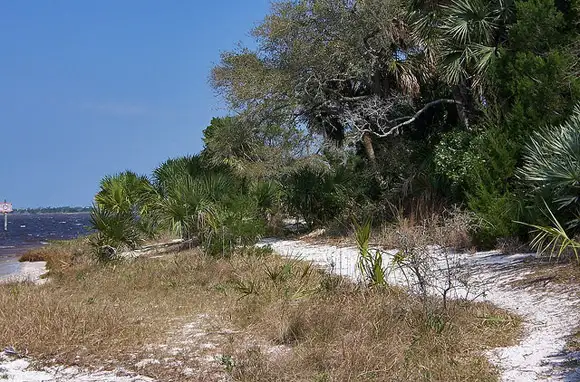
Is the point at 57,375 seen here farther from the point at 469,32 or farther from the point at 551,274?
the point at 469,32

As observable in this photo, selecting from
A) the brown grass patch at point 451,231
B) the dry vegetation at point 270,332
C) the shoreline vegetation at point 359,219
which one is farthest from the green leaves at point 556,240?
the brown grass patch at point 451,231

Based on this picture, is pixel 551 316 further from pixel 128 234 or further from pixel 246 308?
pixel 128 234

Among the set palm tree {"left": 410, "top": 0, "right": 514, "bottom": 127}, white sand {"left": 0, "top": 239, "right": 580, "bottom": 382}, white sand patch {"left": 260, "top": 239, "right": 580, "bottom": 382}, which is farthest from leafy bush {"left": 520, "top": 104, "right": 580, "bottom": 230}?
palm tree {"left": 410, "top": 0, "right": 514, "bottom": 127}

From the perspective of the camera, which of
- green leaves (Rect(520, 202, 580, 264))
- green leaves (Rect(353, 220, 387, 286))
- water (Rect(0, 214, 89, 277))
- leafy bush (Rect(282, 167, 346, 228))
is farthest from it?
water (Rect(0, 214, 89, 277))

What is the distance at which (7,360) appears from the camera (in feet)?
21.3

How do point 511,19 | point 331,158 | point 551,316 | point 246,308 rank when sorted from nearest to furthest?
point 551,316 → point 246,308 → point 511,19 → point 331,158

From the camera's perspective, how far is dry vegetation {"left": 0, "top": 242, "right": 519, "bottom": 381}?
17.8 ft

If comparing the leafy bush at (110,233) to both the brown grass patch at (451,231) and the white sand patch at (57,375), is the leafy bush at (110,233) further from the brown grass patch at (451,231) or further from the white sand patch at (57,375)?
the white sand patch at (57,375)

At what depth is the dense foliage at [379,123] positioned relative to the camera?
489 inches

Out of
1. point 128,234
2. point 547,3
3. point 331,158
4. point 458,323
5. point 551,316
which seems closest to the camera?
point 458,323

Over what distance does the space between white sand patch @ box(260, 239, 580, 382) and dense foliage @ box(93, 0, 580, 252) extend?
1360 mm

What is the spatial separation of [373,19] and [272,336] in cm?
1392

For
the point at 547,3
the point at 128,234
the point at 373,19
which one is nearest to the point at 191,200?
the point at 128,234

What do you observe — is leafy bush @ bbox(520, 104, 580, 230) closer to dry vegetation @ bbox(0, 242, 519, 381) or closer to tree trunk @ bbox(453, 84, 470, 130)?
dry vegetation @ bbox(0, 242, 519, 381)
